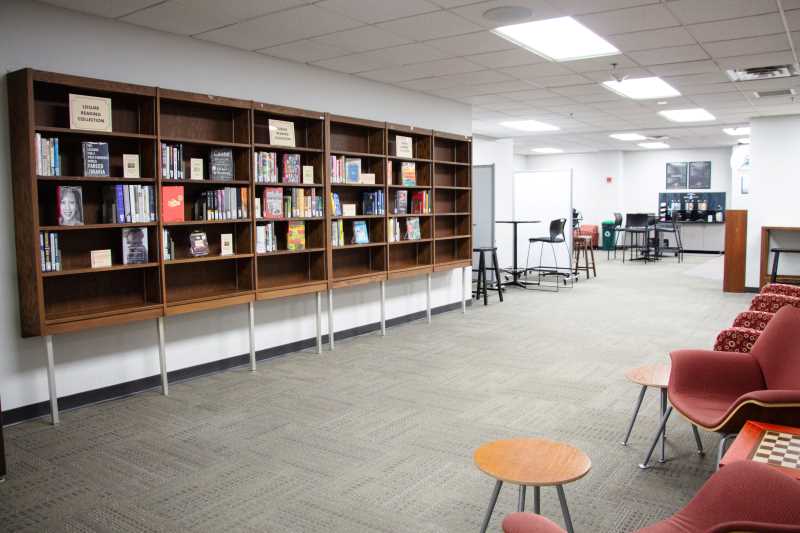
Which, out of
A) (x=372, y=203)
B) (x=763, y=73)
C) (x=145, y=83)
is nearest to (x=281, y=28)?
(x=145, y=83)

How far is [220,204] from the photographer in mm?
5105

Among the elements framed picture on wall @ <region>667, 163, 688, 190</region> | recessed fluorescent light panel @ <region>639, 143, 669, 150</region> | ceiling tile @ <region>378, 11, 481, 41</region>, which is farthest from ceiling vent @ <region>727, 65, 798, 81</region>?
framed picture on wall @ <region>667, 163, 688, 190</region>

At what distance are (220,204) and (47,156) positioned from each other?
1337 mm

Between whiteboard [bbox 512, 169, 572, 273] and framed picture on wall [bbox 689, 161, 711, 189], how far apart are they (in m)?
7.66

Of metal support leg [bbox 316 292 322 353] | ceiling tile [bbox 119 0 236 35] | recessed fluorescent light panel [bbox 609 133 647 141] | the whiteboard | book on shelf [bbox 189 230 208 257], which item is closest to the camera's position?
ceiling tile [bbox 119 0 236 35]

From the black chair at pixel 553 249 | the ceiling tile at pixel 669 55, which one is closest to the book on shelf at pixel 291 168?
the ceiling tile at pixel 669 55

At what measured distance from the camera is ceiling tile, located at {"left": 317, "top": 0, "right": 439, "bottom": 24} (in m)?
4.37

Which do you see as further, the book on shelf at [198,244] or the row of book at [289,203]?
the row of book at [289,203]

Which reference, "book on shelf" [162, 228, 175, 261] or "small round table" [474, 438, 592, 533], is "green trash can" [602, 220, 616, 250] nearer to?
"book on shelf" [162, 228, 175, 261]

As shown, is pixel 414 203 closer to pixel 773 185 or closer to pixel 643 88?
pixel 643 88

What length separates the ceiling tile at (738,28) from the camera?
15.9 feet

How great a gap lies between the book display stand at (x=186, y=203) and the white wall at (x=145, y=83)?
0.58 ft

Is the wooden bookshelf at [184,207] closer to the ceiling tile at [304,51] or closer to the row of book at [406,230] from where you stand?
the row of book at [406,230]

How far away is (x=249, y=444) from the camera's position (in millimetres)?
3828
